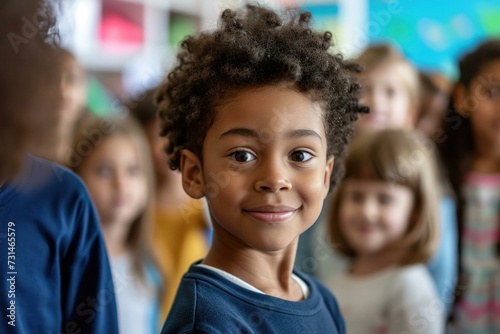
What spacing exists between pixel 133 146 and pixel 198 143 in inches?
38.2

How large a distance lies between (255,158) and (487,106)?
122 cm

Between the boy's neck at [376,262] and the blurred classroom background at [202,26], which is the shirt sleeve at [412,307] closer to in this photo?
the boy's neck at [376,262]

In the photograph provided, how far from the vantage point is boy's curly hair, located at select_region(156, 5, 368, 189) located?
944 millimetres

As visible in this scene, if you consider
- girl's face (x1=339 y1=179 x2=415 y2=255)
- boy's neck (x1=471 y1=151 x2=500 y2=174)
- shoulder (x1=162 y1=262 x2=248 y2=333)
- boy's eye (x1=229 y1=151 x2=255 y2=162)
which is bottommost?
shoulder (x1=162 y1=262 x2=248 y2=333)

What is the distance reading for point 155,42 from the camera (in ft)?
14.5

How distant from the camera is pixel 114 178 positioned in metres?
1.86

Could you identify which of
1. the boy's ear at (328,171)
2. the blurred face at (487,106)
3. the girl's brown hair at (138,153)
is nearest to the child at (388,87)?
the blurred face at (487,106)

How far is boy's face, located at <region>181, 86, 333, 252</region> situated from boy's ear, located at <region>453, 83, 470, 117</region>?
1195 millimetres

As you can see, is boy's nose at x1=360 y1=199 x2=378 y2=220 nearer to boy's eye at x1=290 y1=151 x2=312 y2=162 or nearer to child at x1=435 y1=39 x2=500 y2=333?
child at x1=435 y1=39 x2=500 y2=333

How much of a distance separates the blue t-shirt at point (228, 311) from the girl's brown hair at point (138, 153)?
919 mm

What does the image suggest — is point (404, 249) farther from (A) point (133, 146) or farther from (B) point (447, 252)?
(A) point (133, 146)

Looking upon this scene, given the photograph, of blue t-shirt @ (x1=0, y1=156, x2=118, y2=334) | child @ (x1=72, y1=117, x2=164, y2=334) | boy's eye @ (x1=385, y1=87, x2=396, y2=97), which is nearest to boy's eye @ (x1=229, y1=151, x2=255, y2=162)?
→ blue t-shirt @ (x1=0, y1=156, x2=118, y2=334)

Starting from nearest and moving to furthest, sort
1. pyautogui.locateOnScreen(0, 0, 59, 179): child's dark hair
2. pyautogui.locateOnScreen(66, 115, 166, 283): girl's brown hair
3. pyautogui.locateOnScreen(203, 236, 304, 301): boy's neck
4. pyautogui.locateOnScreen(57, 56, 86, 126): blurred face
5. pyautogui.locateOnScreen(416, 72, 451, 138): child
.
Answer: pyautogui.locateOnScreen(0, 0, 59, 179): child's dark hair < pyautogui.locateOnScreen(57, 56, 86, 126): blurred face < pyautogui.locateOnScreen(203, 236, 304, 301): boy's neck < pyautogui.locateOnScreen(66, 115, 166, 283): girl's brown hair < pyautogui.locateOnScreen(416, 72, 451, 138): child

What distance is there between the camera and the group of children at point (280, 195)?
0.93 m
